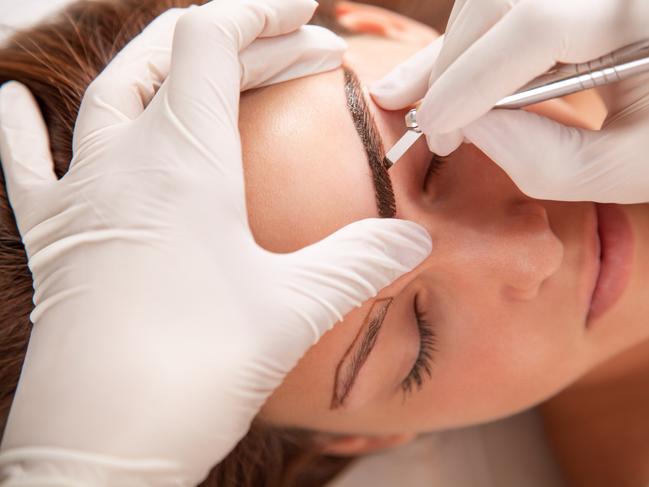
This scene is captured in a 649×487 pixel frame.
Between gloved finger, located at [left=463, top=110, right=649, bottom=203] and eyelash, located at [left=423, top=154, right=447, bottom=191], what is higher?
gloved finger, located at [left=463, top=110, right=649, bottom=203]

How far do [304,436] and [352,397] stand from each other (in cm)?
32

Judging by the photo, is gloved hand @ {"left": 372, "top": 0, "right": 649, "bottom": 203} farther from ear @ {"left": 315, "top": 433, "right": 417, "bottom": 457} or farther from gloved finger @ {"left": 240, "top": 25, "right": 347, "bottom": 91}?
ear @ {"left": 315, "top": 433, "right": 417, "bottom": 457}

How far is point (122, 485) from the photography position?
755mm

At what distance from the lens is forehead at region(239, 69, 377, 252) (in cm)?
83

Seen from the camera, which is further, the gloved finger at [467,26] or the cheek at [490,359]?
the cheek at [490,359]

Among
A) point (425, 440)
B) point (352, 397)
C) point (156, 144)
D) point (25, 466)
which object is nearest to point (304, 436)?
point (352, 397)

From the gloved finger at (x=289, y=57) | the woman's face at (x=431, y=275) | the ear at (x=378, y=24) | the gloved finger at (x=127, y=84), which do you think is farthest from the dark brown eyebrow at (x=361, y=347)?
the ear at (x=378, y=24)

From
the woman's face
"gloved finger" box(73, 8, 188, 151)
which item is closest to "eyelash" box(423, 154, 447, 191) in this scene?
the woman's face

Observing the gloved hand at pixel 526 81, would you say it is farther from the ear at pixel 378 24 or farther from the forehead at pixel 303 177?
the ear at pixel 378 24

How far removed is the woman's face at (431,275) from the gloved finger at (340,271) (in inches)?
1.3

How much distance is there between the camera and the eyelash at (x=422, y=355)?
988mm

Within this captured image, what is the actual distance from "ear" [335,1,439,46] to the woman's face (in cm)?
9

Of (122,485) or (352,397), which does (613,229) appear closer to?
(352,397)

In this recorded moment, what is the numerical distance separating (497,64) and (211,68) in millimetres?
382
